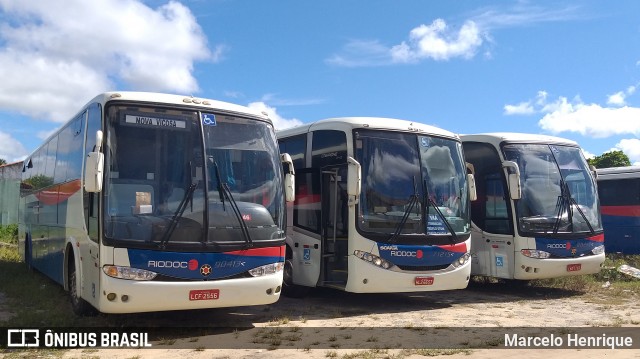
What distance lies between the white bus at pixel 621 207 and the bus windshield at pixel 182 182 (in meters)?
15.1

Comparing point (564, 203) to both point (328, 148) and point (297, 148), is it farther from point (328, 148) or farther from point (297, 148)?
point (297, 148)

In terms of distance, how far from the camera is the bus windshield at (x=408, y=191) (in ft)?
34.8

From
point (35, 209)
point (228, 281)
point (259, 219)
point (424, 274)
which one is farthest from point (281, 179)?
point (35, 209)

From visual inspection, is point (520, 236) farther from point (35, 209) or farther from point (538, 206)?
point (35, 209)

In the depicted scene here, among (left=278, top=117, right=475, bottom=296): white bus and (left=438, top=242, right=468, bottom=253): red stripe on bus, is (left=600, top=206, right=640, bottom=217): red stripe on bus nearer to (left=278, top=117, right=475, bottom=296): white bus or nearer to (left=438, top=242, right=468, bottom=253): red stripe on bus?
(left=438, top=242, right=468, bottom=253): red stripe on bus

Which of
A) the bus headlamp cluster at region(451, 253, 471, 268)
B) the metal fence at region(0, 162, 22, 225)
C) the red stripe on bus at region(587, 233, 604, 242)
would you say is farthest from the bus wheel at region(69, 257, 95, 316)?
the metal fence at region(0, 162, 22, 225)

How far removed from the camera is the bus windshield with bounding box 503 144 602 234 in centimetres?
1275

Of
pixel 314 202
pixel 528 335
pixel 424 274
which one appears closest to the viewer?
pixel 528 335

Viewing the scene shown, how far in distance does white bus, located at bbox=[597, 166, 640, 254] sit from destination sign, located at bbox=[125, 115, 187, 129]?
16482 millimetres

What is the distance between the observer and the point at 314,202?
38.0 ft

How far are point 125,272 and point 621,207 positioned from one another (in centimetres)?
1754

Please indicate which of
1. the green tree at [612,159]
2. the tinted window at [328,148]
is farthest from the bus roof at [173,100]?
the green tree at [612,159]

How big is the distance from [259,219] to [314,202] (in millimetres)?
2869

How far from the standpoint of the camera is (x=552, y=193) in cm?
1295
